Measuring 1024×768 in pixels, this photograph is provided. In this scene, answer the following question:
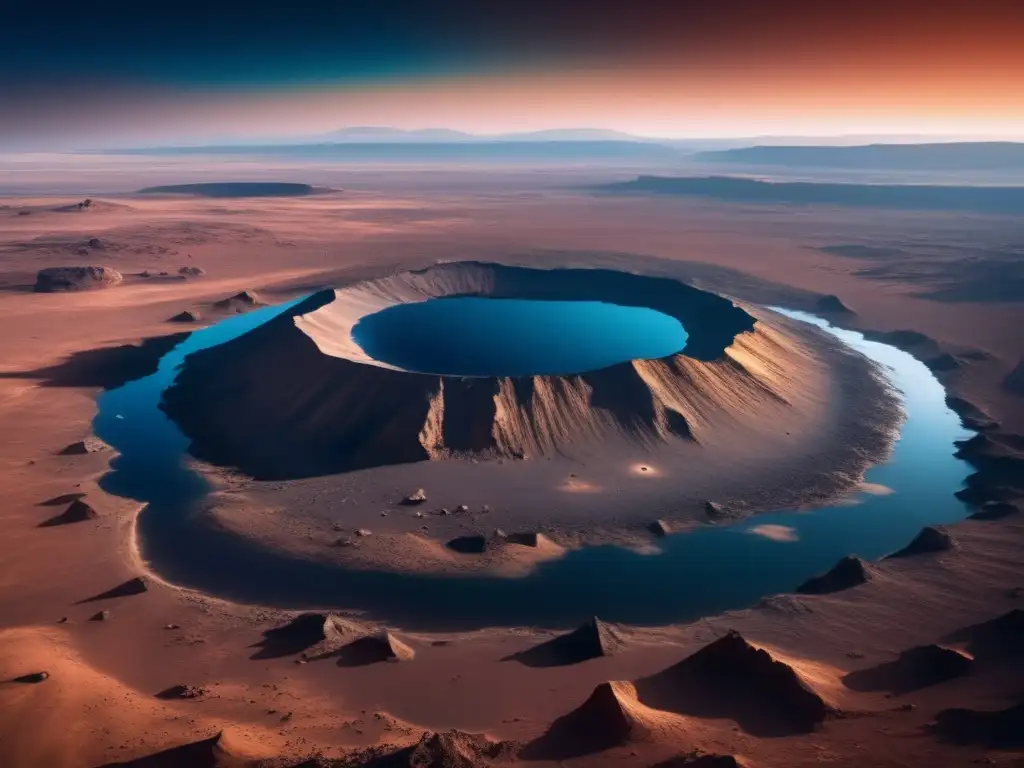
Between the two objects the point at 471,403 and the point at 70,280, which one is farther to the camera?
the point at 70,280

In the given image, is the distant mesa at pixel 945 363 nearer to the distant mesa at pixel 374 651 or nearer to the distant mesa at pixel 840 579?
the distant mesa at pixel 840 579

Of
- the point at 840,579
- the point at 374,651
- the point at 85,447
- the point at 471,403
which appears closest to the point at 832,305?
the point at 471,403

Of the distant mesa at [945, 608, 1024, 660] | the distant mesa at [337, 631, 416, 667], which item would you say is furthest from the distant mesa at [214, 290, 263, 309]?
the distant mesa at [945, 608, 1024, 660]

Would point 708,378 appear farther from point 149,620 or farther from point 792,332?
point 149,620

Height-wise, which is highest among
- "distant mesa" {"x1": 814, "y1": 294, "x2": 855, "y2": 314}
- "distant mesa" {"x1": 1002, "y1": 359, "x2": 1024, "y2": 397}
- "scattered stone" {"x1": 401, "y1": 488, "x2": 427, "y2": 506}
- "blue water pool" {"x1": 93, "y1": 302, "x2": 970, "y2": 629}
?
"distant mesa" {"x1": 814, "y1": 294, "x2": 855, "y2": 314}

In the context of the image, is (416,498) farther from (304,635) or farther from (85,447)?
(85,447)

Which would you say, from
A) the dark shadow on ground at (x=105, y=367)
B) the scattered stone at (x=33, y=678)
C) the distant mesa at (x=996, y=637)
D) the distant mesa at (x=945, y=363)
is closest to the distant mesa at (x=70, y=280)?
the dark shadow on ground at (x=105, y=367)

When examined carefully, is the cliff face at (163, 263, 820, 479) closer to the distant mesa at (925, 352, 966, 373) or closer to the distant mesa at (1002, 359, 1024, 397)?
the distant mesa at (925, 352, 966, 373)
